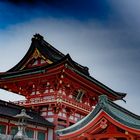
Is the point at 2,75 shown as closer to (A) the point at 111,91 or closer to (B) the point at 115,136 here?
(A) the point at 111,91

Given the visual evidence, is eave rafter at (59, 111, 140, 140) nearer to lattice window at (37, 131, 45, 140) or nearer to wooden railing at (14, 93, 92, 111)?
lattice window at (37, 131, 45, 140)

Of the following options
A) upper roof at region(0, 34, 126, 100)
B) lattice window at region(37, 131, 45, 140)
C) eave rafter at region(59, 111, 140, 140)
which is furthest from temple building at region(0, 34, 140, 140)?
eave rafter at region(59, 111, 140, 140)

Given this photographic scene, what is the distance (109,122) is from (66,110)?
1434 cm

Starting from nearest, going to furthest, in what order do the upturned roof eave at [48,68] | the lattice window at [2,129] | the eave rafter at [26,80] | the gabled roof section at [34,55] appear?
the lattice window at [2,129] → the upturned roof eave at [48,68] → the eave rafter at [26,80] → the gabled roof section at [34,55]

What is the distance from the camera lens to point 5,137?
19219 mm

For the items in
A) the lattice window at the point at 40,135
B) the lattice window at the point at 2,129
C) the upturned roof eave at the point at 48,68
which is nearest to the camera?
the lattice window at the point at 2,129

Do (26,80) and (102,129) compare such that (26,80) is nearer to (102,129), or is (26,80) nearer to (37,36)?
(37,36)

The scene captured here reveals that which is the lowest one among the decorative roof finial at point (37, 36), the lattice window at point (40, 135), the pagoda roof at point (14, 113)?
the lattice window at point (40, 135)

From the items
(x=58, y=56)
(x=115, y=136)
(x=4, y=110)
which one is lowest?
(x=115, y=136)

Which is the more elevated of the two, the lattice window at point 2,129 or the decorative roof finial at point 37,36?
the decorative roof finial at point 37,36

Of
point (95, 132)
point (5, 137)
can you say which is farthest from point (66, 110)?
point (95, 132)

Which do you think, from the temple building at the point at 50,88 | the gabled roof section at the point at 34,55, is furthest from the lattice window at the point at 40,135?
the gabled roof section at the point at 34,55

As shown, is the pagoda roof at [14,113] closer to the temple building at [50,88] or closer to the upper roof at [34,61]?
the temple building at [50,88]

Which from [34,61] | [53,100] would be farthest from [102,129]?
[34,61]
